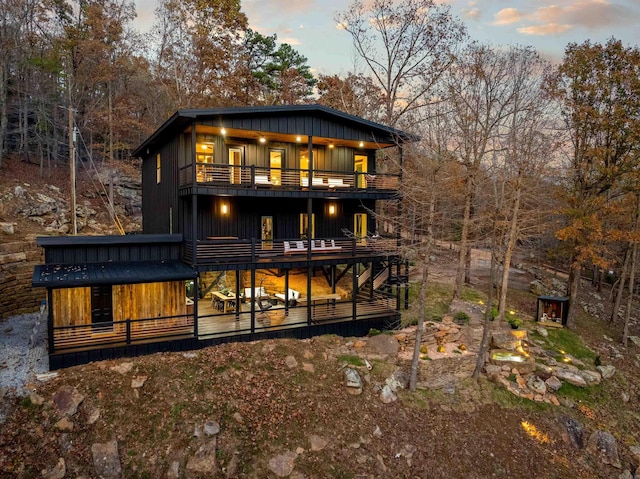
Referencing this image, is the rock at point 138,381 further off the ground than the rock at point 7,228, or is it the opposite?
the rock at point 7,228

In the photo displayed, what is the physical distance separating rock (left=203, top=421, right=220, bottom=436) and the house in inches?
148

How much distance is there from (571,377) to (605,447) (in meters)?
2.61

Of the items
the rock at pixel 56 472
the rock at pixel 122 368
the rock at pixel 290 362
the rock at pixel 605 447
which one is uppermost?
the rock at pixel 122 368

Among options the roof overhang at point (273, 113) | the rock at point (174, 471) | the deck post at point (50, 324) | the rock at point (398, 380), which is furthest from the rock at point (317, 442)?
the roof overhang at point (273, 113)

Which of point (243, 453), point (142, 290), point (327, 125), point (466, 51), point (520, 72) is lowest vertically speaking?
point (243, 453)

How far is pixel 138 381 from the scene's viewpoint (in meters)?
10.3

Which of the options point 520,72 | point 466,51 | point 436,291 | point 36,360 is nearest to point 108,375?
point 36,360

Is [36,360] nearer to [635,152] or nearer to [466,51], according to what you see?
[466,51]

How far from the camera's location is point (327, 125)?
16.2m

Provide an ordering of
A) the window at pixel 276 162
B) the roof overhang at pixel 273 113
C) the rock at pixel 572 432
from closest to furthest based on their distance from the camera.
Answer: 1. the rock at pixel 572 432
2. the roof overhang at pixel 273 113
3. the window at pixel 276 162

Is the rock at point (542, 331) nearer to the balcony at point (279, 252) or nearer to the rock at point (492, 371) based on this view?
the rock at point (492, 371)

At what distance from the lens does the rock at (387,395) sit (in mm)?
11312

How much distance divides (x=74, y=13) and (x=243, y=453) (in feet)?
115

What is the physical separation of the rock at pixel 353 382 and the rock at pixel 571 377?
7.60m
